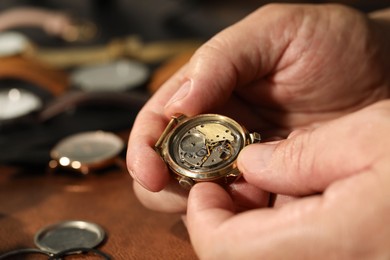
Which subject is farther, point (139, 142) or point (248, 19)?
point (248, 19)

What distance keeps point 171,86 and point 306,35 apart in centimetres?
28

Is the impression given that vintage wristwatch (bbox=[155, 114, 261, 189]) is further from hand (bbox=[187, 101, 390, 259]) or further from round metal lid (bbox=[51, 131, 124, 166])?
round metal lid (bbox=[51, 131, 124, 166])

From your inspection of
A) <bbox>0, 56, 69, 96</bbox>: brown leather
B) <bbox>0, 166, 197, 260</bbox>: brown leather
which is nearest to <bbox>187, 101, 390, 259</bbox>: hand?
<bbox>0, 166, 197, 260</bbox>: brown leather

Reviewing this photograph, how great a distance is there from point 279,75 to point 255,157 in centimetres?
34

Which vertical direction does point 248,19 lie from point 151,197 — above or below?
above

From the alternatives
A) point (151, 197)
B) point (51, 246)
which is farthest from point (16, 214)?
point (151, 197)

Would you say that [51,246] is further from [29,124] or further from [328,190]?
[29,124]

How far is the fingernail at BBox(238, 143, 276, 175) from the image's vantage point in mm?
848

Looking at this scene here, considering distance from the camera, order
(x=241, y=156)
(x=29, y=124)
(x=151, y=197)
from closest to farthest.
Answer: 1. (x=241, y=156)
2. (x=151, y=197)
3. (x=29, y=124)

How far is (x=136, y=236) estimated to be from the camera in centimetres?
100

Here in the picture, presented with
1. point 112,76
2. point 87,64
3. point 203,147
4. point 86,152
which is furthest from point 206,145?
point 87,64

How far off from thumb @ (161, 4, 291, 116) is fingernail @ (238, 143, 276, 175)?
16 cm

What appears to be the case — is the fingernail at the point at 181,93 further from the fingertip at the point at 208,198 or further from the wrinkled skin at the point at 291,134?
the fingertip at the point at 208,198

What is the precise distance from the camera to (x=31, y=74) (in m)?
1.64
